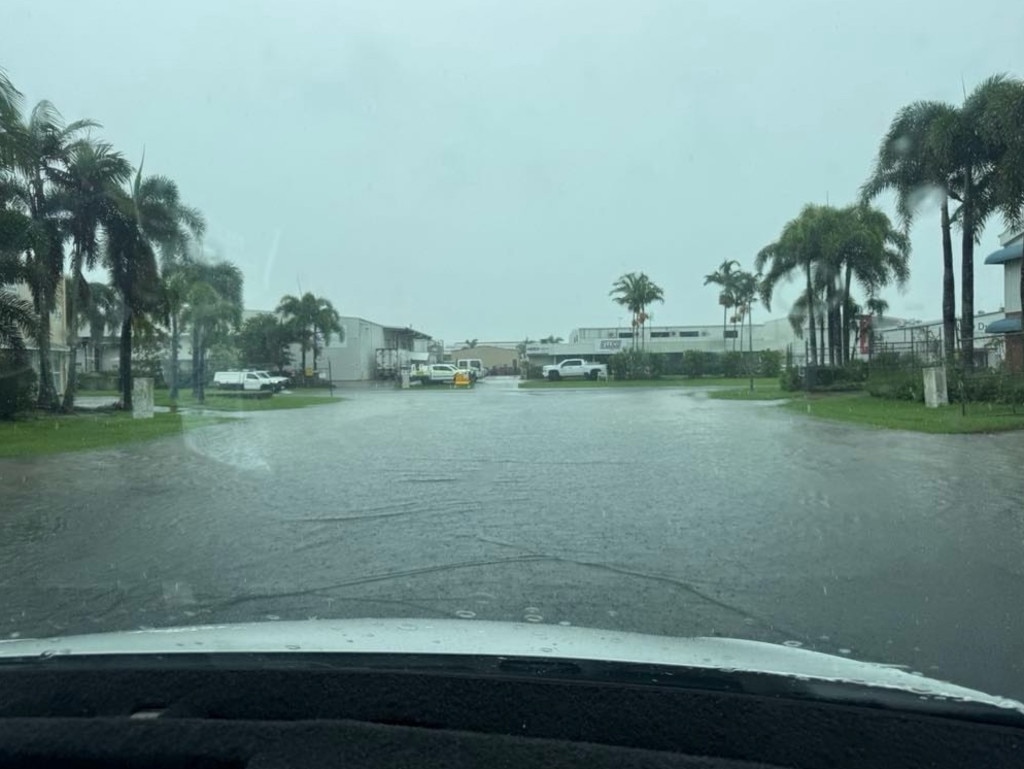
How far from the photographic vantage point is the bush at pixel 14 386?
83.5 ft

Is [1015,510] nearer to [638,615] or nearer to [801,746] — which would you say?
[638,615]

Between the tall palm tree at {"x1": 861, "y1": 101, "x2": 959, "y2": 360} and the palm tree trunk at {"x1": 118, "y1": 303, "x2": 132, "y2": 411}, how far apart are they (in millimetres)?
26719

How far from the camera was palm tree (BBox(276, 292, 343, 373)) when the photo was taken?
3953 cm

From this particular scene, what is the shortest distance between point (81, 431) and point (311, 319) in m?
19.9

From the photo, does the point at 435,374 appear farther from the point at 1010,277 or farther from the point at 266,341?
the point at 1010,277

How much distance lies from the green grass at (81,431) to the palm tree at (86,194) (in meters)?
4.09

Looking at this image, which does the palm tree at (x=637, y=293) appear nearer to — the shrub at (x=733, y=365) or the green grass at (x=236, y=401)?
the shrub at (x=733, y=365)

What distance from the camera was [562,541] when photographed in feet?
28.2

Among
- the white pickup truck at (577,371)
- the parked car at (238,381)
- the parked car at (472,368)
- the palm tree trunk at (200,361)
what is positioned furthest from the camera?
the white pickup truck at (577,371)

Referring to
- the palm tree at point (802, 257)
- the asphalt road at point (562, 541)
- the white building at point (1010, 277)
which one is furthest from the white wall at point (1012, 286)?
Answer: the asphalt road at point (562, 541)

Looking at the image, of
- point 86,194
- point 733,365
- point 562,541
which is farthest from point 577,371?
point 562,541

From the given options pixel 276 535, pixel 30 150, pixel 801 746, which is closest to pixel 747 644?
pixel 801 746

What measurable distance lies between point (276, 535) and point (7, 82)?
13840mm

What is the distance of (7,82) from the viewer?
59.7 ft
